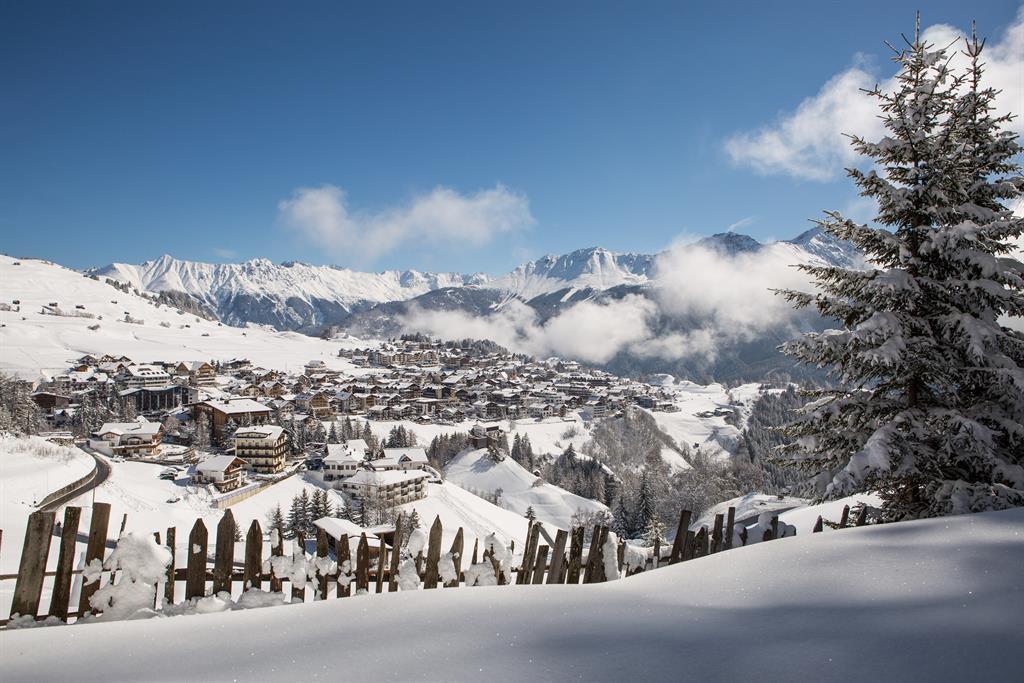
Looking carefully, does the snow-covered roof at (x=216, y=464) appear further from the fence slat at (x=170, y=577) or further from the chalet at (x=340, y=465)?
the fence slat at (x=170, y=577)

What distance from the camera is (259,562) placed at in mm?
3666

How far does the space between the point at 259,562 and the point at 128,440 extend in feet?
191

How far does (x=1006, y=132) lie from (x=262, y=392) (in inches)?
3927

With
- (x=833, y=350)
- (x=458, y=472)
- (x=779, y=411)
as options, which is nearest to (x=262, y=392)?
(x=458, y=472)

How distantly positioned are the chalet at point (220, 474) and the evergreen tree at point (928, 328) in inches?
1656

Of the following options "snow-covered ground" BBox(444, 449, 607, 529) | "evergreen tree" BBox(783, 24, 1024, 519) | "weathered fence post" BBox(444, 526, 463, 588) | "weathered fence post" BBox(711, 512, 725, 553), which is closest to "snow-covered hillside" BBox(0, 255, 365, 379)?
"snow-covered ground" BBox(444, 449, 607, 529)

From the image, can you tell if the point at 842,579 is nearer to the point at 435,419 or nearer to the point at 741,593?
the point at 741,593

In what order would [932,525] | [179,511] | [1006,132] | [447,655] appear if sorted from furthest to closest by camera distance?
[179,511]
[1006,132]
[932,525]
[447,655]

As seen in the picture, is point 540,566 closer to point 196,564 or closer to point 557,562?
point 557,562

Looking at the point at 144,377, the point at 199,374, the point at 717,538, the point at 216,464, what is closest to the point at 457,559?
the point at 717,538

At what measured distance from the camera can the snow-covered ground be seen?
49.4 meters

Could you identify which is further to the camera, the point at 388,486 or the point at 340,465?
the point at 340,465

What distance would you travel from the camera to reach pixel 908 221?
7.09 meters

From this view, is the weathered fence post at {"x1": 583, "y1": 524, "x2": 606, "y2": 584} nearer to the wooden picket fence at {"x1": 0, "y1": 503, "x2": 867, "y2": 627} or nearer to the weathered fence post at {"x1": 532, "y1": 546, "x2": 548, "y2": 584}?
the wooden picket fence at {"x1": 0, "y1": 503, "x2": 867, "y2": 627}
